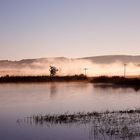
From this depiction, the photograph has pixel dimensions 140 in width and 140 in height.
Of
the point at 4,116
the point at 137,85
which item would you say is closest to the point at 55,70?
the point at 137,85

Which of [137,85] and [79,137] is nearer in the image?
[79,137]

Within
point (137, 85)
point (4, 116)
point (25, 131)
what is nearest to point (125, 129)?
point (25, 131)

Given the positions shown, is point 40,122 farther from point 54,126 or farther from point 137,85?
point 137,85

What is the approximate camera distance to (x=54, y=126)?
30203 millimetres

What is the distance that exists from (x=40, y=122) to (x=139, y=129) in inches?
394

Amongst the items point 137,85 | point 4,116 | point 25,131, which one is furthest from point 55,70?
point 25,131

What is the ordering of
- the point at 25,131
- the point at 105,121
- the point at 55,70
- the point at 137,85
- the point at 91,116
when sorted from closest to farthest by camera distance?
the point at 25,131, the point at 105,121, the point at 91,116, the point at 137,85, the point at 55,70

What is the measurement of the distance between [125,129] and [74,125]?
5.58m

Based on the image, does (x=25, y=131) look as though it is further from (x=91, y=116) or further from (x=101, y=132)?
(x=91, y=116)

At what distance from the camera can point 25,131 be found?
28750mm

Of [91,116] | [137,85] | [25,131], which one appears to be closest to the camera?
[25,131]

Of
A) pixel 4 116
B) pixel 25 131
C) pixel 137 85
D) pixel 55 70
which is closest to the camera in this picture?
pixel 25 131

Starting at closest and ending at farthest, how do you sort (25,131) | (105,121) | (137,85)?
(25,131)
(105,121)
(137,85)

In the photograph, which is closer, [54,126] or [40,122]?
[54,126]
